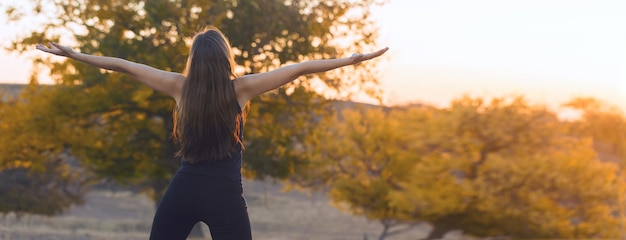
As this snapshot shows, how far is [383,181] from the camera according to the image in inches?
848

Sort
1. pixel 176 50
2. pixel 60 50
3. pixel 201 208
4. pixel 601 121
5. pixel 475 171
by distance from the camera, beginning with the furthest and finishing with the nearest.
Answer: pixel 601 121
pixel 475 171
pixel 176 50
pixel 60 50
pixel 201 208

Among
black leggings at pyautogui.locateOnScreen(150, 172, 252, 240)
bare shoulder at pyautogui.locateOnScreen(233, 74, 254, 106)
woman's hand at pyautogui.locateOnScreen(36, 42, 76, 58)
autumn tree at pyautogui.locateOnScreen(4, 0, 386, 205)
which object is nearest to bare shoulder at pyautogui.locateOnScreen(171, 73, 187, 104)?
bare shoulder at pyautogui.locateOnScreen(233, 74, 254, 106)

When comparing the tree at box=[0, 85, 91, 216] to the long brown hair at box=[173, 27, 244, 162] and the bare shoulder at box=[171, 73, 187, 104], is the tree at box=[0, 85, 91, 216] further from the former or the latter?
the long brown hair at box=[173, 27, 244, 162]

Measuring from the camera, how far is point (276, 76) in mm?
2828

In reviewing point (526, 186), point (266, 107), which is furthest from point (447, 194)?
point (266, 107)

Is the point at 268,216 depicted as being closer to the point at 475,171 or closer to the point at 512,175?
the point at 475,171

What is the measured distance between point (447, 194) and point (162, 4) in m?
9.20

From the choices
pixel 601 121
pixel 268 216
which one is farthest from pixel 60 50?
pixel 268 216

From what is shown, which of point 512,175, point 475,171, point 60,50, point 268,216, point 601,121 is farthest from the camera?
point 268,216

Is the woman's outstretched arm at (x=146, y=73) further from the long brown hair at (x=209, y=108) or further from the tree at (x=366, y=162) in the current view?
the tree at (x=366, y=162)

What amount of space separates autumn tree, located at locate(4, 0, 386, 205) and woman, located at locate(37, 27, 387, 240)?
448 inches

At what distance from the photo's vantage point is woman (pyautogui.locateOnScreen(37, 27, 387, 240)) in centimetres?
269

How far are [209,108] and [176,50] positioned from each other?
39.0 ft

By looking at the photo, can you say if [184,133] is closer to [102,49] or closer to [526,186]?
[102,49]
